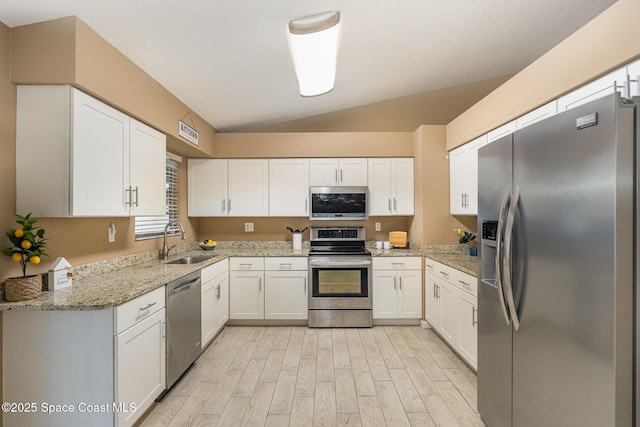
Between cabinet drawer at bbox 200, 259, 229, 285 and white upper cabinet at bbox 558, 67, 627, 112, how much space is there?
3.07m

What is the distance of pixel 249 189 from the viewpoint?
4031mm

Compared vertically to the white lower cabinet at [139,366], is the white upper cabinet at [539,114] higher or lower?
higher

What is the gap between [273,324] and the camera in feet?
12.1

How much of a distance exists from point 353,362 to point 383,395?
1.74 feet

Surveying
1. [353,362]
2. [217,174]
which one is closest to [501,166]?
[353,362]

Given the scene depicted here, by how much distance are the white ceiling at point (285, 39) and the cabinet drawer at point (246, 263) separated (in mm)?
1751

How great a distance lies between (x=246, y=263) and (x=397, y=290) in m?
1.84

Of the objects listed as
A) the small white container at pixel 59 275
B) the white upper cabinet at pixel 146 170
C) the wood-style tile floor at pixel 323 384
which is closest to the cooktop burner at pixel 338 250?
the wood-style tile floor at pixel 323 384

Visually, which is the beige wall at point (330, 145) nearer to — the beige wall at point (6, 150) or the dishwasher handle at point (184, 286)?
the dishwasher handle at point (184, 286)

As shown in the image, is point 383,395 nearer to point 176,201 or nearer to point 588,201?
point 588,201

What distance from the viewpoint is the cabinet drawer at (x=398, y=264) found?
3652mm

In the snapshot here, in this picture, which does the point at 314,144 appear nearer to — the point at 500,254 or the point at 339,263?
the point at 339,263

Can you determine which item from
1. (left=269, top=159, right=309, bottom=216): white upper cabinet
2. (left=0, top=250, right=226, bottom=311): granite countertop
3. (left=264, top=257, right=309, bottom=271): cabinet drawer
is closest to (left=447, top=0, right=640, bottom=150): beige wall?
(left=269, top=159, right=309, bottom=216): white upper cabinet

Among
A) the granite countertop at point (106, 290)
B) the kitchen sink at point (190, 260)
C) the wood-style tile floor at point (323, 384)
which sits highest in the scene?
the granite countertop at point (106, 290)
